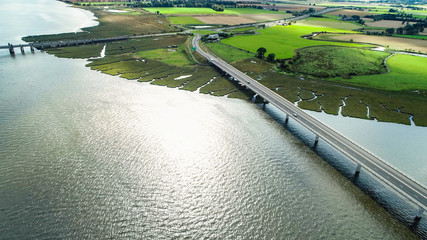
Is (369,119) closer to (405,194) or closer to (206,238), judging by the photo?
(405,194)

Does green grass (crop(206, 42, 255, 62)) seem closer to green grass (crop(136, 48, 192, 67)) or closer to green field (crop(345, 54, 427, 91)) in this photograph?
green grass (crop(136, 48, 192, 67))

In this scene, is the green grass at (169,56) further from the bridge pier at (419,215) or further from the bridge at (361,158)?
the bridge pier at (419,215)

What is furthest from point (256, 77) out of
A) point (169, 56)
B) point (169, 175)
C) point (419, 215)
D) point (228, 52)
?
point (419, 215)

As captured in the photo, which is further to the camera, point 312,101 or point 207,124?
point 312,101

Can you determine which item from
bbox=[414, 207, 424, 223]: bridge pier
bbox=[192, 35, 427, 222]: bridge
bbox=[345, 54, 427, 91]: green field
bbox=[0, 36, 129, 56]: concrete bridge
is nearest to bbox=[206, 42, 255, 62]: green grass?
bbox=[192, 35, 427, 222]: bridge

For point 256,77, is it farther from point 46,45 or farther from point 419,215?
point 46,45

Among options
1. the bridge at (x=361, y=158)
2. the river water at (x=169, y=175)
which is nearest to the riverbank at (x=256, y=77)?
the river water at (x=169, y=175)

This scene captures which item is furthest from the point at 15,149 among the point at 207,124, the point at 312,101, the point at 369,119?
the point at 369,119
